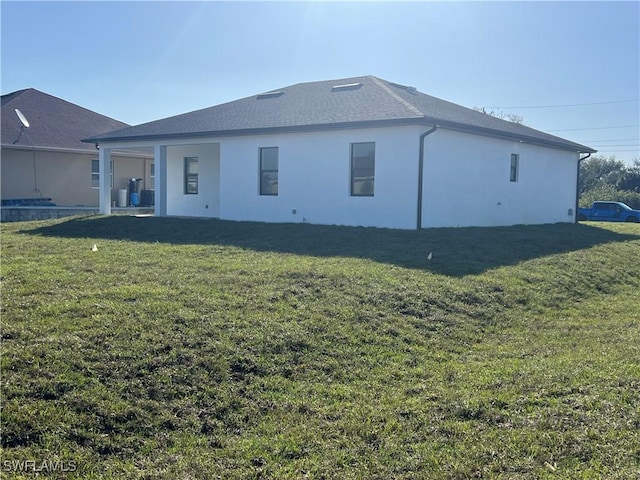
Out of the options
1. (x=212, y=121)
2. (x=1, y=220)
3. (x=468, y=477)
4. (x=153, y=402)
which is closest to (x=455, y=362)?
(x=468, y=477)

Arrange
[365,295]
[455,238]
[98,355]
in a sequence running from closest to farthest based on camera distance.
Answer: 1. [98,355]
2. [365,295]
3. [455,238]

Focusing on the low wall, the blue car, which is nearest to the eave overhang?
the low wall

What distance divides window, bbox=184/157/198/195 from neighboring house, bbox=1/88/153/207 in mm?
2830

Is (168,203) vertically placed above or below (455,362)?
above

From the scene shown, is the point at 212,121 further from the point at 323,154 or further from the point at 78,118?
the point at 78,118

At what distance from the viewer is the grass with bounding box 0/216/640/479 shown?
4.27m

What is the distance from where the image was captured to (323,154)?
16594 mm

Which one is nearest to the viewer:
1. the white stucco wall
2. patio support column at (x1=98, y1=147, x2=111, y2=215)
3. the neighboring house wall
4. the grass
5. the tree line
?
the grass

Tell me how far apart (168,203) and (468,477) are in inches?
765

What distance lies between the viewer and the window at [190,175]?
2180 centimetres

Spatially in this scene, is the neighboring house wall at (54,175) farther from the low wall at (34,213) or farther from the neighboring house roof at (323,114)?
the neighboring house roof at (323,114)

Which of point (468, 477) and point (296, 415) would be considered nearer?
point (468, 477)

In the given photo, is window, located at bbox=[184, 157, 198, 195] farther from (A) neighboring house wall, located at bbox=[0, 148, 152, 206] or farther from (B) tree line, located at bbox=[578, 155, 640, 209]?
(B) tree line, located at bbox=[578, 155, 640, 209]

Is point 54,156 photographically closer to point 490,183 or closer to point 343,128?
point 343,128
